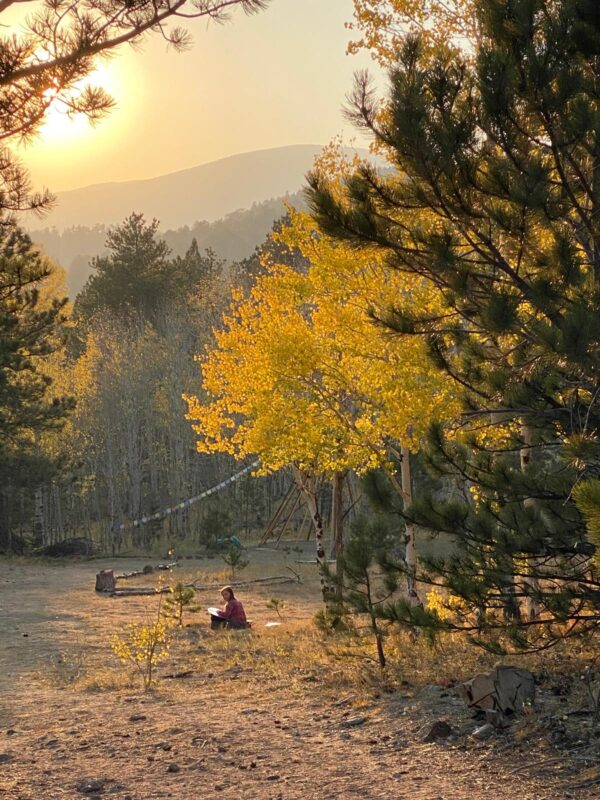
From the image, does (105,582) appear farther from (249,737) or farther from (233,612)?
(249,737)

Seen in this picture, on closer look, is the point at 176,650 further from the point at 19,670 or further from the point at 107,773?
the point at 107,773

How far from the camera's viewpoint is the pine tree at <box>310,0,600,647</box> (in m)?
5.27

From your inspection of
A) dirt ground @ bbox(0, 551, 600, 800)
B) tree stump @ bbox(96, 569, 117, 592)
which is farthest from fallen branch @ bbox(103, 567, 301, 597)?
dirt ground @ bbox(0, 551, 600, 800)

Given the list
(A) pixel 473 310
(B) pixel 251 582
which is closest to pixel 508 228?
(A) pixel 473 310

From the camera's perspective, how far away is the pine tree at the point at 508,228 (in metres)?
5.27

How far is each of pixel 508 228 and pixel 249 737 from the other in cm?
431

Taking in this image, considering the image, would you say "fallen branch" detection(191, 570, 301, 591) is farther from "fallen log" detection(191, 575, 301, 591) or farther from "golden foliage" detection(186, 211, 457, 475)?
"golden foliage" detection(186, 211, 457, 475)

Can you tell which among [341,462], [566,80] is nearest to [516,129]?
[566,80]

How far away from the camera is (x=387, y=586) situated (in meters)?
7.38

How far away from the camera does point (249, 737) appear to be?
20.2ft

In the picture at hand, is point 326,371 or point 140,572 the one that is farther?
point 140,572

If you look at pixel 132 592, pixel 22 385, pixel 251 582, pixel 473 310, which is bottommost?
pixel 251 582

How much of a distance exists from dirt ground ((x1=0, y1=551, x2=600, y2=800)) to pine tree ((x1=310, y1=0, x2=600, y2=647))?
0.99 m

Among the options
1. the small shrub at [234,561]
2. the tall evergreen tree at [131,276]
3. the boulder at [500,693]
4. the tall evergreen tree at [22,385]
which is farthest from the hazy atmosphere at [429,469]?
the tall evergreen tree at [131,276]
